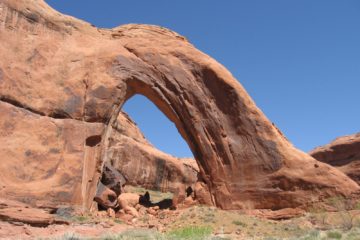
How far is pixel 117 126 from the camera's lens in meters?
35.8

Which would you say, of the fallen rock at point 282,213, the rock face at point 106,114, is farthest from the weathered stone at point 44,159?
the fallen rock at point 282,213

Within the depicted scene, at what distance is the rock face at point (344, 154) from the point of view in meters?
38.0

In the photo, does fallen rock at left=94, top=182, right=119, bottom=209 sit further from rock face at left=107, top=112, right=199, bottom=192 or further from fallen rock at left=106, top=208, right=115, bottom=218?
rock face at left=107, top=112, right=199, bottom=192

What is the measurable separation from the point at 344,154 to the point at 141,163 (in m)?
20.7

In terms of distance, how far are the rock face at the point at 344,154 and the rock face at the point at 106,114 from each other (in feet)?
73.3

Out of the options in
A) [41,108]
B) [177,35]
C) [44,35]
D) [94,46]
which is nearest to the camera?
[41,108]

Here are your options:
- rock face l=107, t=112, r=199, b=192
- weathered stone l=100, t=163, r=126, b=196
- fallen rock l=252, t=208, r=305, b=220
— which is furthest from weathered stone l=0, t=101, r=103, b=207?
rock face l=107, t=112, r=199, b=192

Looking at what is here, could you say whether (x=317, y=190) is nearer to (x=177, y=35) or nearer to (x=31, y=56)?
(x=177, y=35)

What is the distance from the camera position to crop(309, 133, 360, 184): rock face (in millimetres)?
37969

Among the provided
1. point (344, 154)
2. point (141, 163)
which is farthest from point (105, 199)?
point (344, 154)

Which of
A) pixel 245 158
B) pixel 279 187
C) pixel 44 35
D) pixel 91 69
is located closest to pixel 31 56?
pixel 44 35

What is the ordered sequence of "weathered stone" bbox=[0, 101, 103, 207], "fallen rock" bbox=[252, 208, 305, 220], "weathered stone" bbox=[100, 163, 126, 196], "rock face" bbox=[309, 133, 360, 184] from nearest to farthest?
"weathered stone" bbox=[0, 101, 103, 207] < "fallen rock" bbox=[252, 208, 305, 220] < "weathered stone" bbox=[100, 163, 126, 196] < "rock face" bbox=[309, 133, 360, 184]

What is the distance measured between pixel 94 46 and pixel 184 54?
15.1 ft

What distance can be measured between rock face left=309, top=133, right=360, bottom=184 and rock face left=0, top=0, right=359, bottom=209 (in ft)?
73.3
